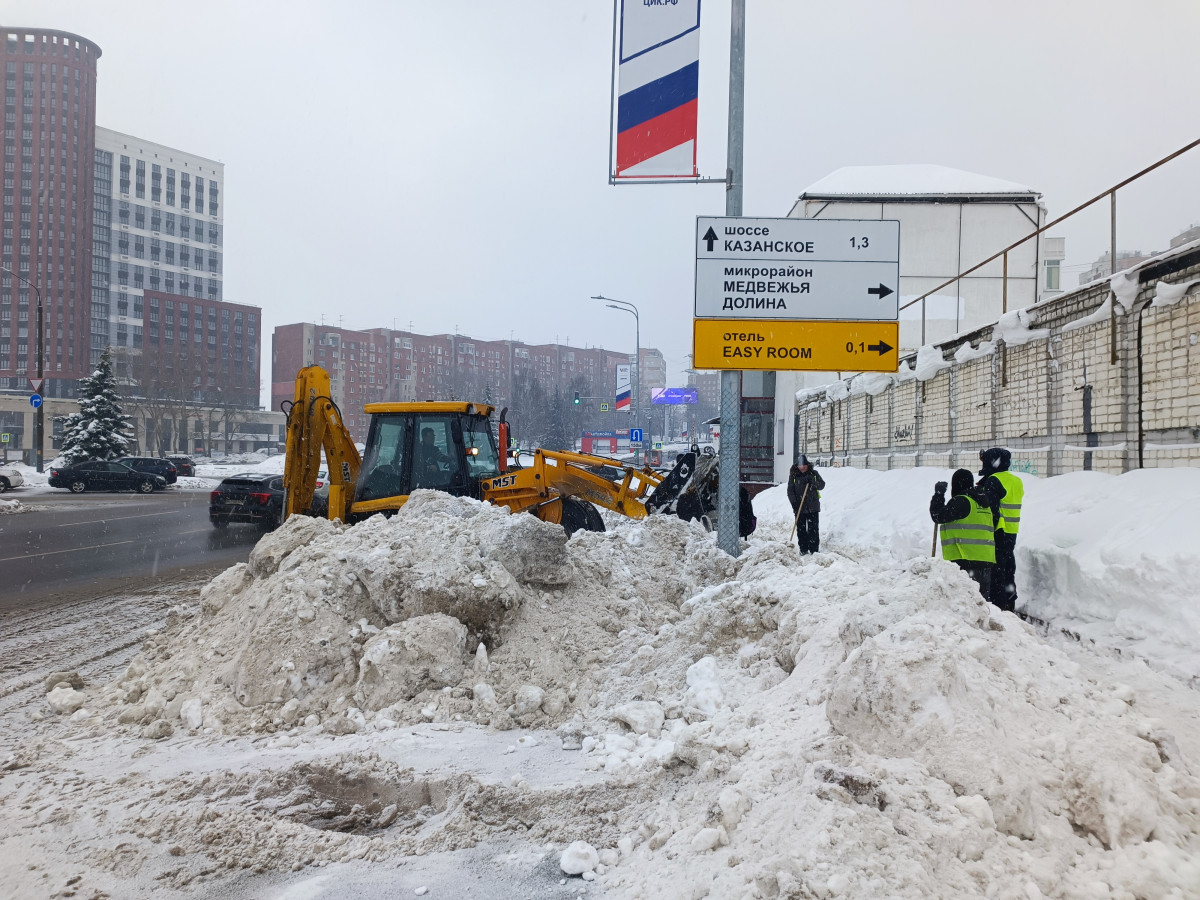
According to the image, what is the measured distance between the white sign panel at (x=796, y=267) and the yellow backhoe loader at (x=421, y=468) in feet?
10.3

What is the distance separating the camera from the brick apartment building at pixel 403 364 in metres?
99.4

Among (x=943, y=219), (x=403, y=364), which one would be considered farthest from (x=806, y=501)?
(x=403, y=364)

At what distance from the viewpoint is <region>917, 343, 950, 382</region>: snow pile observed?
45.2ft

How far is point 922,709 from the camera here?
11.8 feet

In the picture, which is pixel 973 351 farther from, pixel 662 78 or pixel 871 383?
pixel 662 78

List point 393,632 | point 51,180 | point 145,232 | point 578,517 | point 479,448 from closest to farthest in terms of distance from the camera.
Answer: point 393,632 → point 578,517 → point 479,448 → point 51,180 → point 145,232

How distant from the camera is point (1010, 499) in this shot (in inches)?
266

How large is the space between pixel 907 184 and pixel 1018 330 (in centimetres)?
1919

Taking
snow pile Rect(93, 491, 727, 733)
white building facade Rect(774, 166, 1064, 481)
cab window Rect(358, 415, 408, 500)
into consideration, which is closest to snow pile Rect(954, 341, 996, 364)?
snow pile Rect(93, 491, 727, 733)

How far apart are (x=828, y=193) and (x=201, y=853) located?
27433mm

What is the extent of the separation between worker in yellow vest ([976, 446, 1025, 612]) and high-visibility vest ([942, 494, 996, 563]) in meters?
0.09

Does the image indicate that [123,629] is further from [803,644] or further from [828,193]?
[828,193]

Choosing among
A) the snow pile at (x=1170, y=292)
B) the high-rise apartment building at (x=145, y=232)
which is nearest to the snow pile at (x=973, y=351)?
the snow pile at (x=1170, y=292)

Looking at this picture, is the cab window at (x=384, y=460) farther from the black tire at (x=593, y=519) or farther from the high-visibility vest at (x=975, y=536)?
the high-visibility vest at (x=975, y=536)
